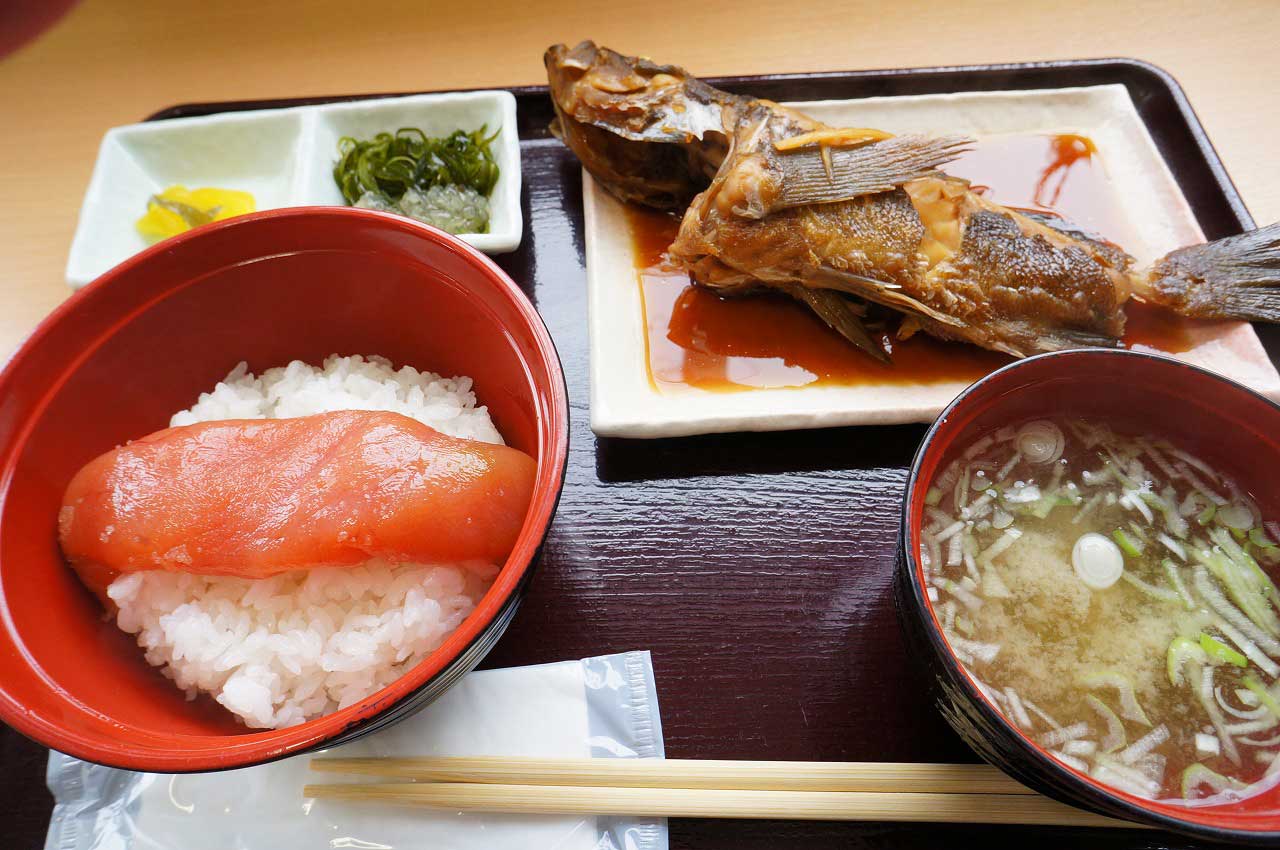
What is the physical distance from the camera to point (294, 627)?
1252 millimetres

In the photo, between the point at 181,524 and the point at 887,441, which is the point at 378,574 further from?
the point at 887,441

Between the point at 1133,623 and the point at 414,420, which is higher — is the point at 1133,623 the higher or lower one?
the lower one

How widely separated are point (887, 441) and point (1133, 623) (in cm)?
59

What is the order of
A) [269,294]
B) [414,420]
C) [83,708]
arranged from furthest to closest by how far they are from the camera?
[269,294]
[414,420]
[83,708]

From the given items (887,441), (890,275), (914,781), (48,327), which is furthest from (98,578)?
(890,275)

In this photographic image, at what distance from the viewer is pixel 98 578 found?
1.31 m

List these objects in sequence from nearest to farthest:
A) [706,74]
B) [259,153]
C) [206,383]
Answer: [206,383], [259,153], [706,74]

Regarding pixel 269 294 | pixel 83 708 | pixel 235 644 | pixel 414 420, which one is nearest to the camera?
pixel 83 708

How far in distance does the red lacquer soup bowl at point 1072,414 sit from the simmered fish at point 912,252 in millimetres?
437

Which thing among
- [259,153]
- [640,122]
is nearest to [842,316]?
[640,122]

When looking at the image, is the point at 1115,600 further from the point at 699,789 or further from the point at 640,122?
the point at 640,122

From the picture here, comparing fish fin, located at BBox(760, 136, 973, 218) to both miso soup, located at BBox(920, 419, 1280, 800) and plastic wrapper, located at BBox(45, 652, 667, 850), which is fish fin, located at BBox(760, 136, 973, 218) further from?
plastic wrapper, located at BBox(45, 652, 667, 850)

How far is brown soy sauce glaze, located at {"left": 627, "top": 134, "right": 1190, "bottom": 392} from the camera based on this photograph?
5.77ft

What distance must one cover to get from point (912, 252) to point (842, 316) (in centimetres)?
21
